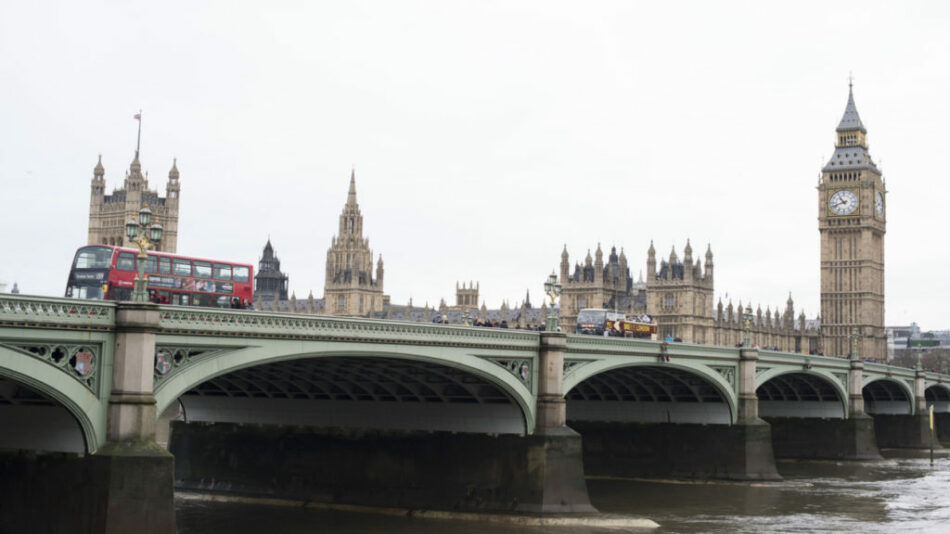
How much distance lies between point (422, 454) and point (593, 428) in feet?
65.0

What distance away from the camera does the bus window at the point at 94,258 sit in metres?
40.8

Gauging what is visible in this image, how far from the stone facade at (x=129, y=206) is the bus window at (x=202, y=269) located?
109817 mm

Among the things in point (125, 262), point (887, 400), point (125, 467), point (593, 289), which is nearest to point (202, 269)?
point (125, 262)

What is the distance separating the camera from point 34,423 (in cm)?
2853

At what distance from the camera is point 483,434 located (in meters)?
41.2

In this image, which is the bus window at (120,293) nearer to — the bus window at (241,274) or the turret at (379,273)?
the bus window at (241,274)

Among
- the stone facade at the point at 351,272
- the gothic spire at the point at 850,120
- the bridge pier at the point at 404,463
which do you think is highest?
the gothic spire at the point at 850,120

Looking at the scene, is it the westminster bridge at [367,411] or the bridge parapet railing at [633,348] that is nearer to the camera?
the westminster bridge at [367,411]

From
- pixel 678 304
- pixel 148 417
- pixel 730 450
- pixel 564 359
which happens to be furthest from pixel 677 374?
pixel 678 304

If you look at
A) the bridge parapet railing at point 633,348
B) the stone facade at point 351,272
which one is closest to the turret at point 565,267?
the stone facade at point 351,272

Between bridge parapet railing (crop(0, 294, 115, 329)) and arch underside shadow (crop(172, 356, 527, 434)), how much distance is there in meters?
11.2

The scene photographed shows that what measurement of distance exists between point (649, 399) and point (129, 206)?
10685 centimetres

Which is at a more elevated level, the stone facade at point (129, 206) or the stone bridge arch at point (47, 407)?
the stone facade at point (129, 206)

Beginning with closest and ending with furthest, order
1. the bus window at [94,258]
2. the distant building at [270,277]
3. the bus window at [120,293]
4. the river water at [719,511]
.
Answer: the river water at [719,511] → the bus window at [120,293] → the bus window at [94,258] → the distant building at [270,277]
